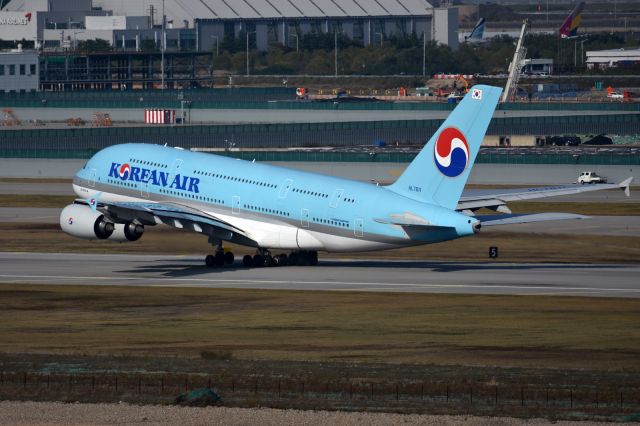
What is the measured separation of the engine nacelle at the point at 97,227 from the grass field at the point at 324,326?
6078mm

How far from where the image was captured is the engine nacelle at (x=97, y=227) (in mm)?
64062

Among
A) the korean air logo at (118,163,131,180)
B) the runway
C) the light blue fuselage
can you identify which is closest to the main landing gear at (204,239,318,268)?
the runway

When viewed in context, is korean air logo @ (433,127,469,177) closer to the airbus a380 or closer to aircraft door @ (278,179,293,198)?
the airbus a380

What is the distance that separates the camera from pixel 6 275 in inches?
2461

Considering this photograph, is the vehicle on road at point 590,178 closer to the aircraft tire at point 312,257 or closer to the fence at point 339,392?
the aircraft tire at point 312,257

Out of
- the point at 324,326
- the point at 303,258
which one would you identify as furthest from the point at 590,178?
the point at 324,326

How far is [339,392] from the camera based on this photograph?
1417 inches

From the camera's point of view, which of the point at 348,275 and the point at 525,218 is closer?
the point at 525,218

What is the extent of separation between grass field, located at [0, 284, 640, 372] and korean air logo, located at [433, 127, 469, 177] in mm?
6348

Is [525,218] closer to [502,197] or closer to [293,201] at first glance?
[502,197]

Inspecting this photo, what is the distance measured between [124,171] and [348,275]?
15.1m

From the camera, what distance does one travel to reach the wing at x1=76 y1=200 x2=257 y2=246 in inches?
2441

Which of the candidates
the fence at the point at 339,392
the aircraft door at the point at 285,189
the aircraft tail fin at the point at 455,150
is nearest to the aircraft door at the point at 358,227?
the aircraft tail fin at the point at 455,150

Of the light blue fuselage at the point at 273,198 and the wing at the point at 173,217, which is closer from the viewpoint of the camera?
the light blue fuselage at the point at 273,198
